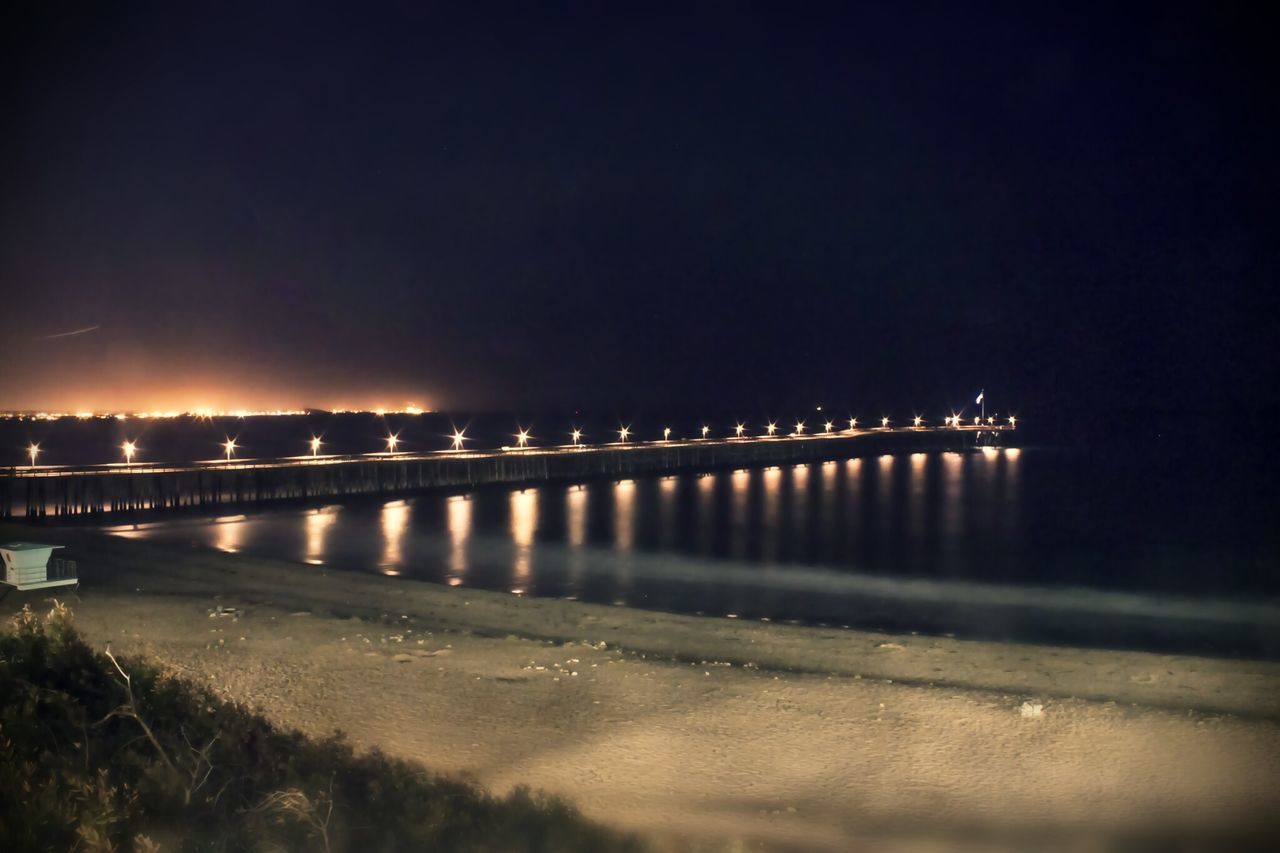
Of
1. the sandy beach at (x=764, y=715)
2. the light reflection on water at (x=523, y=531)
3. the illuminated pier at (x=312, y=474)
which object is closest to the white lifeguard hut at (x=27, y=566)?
the sandy beach at (x=764, y=715)

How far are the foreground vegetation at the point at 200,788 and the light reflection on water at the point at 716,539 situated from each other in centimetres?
1181

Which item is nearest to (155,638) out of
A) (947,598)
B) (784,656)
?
(784,656)

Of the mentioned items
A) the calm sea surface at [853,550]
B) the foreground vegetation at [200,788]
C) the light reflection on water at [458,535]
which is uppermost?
the foreground vegetation at [200,788]

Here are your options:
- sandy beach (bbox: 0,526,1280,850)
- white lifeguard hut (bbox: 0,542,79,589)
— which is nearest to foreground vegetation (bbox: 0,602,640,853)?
sandy beach (bbox: 0,526,1280,850)

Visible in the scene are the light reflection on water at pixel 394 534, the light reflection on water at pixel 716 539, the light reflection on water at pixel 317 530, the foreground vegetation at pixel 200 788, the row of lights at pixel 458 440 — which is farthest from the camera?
the row of lights at pixel 458 440

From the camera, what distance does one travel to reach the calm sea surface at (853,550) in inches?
755

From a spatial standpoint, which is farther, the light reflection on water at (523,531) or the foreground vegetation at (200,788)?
the light reflection on water at (523,531)

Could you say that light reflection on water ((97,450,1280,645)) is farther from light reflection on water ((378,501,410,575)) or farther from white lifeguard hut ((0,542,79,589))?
white lifeguard hut ((0,542,79,589))

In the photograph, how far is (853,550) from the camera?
30.4m

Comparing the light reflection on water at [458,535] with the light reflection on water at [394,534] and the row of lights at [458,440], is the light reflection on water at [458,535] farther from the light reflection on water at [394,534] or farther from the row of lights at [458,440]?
the row of lights at [458,440]

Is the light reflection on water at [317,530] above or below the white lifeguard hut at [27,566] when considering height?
below

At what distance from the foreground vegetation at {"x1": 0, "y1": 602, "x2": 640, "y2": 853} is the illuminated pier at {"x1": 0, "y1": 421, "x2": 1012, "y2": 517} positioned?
32218 mm

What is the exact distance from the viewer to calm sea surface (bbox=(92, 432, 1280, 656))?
19172mm

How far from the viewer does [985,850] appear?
23.0 feet
